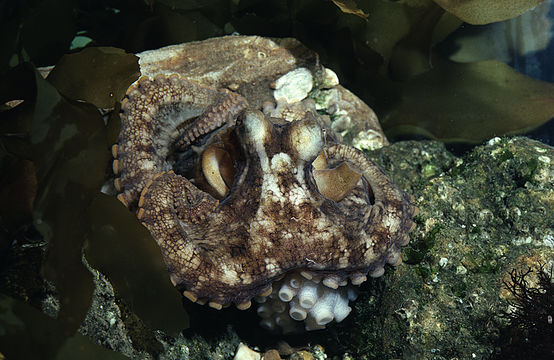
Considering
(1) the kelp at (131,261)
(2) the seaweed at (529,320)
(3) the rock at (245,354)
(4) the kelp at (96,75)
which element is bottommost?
(3) the rock at (245,354)

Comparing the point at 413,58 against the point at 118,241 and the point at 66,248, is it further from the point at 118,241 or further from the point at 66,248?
the point at 66,248

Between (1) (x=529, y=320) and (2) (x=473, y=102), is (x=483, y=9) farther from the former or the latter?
(1) (x=529, y=320)

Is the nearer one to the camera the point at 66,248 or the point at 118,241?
the point at 66,248

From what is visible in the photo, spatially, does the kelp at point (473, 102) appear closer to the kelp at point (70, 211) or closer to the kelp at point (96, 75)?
the kelp at point (96, 75)

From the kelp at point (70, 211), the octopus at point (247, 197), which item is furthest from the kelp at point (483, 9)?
the kelp at point (70, 211)

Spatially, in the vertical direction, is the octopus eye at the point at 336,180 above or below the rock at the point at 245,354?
above

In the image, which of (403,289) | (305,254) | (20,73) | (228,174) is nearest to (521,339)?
(403,289)

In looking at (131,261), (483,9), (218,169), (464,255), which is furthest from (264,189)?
(483,9)

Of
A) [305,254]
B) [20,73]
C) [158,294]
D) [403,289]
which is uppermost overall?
[20,73]
